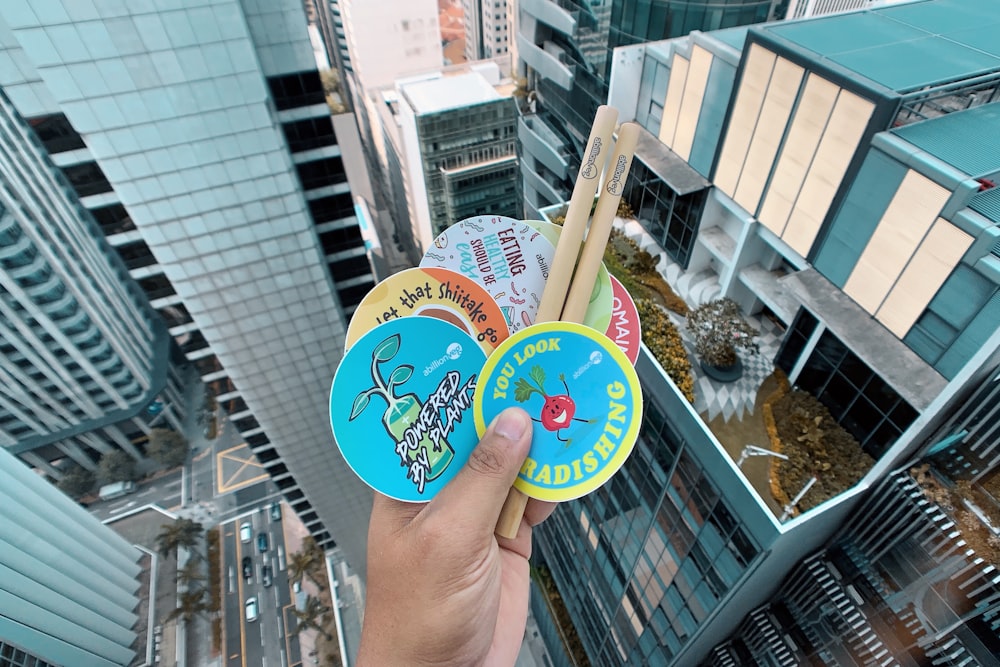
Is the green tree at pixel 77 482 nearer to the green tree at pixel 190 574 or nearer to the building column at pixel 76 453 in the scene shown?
the building column at pixel 76 453

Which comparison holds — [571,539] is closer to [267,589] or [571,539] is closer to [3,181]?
[267,589]

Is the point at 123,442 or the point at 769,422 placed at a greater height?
the point at 769,422

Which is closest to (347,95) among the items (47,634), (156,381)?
(156,381)

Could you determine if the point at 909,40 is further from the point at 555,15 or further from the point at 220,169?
the point at 220,169

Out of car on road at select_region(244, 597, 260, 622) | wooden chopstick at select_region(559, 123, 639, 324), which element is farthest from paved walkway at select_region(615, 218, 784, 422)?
car on road at select_region(244, 597, 260, 622)

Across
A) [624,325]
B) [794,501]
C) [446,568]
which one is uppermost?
[624,325]

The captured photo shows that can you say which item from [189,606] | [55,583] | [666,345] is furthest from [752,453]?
[189,606]
